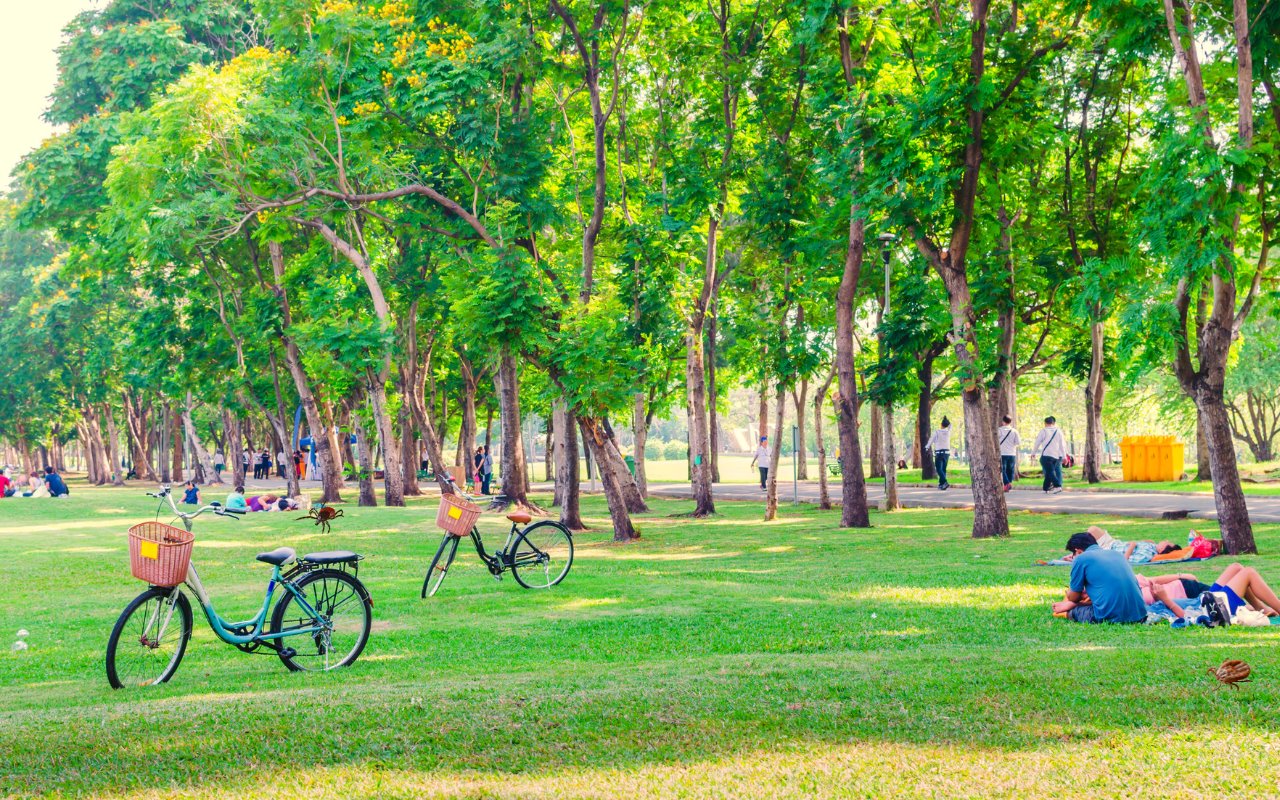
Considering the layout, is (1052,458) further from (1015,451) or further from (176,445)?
(176,445)

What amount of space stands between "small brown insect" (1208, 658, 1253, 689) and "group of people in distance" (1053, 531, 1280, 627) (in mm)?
3427

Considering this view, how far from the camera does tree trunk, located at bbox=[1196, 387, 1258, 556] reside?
16.6 meters

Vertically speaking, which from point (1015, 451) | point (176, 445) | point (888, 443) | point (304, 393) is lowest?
point (1015, 451)

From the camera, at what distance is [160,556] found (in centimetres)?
863

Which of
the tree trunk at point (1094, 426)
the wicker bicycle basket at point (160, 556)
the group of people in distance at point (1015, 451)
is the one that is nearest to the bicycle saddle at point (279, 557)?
the wicker bicycle basket at point (160, 556)

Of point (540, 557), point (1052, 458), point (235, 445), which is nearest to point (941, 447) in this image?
point (1052, 458)

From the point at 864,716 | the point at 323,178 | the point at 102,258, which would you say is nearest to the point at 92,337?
the point at 102,258

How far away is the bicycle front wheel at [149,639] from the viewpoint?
877cm

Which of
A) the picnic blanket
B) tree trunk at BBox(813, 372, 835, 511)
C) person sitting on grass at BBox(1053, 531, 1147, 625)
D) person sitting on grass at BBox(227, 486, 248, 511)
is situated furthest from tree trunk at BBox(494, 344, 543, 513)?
person sitting on grass at BBox(1053, 531, 1147, 625)

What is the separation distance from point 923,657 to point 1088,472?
3156 centimetres

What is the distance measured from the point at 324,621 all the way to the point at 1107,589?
275 inches

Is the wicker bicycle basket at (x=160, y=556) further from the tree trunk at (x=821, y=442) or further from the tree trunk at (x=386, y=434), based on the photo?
the tree trunk at (x=386, y=434)

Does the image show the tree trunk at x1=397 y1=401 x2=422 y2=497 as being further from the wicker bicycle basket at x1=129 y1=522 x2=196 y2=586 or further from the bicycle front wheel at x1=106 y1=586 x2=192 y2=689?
the wicker bicycle basket at x1=129 y1=522 x2=196 y2=586

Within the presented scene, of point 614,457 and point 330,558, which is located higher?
point 614,457
